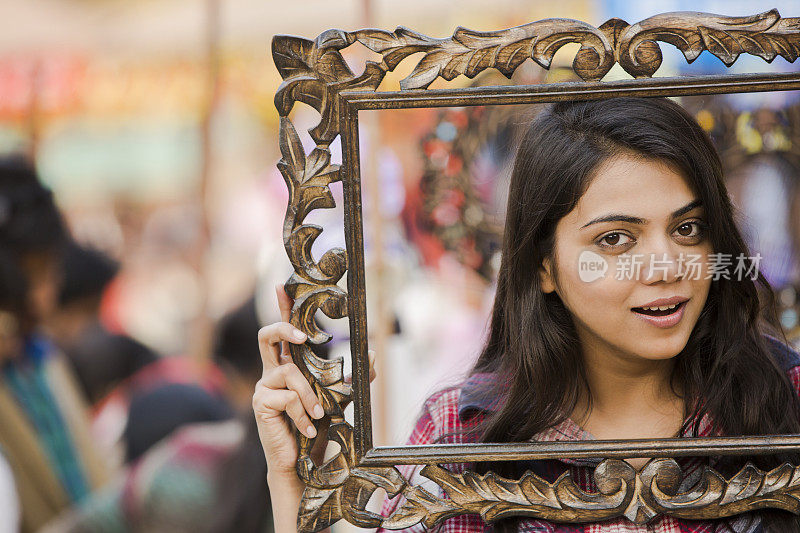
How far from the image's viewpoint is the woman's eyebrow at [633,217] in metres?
0.90

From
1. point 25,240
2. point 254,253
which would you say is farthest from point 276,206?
point 25,240

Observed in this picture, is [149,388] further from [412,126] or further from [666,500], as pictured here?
[666,500]

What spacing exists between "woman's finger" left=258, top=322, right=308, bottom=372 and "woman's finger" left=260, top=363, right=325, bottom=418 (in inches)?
0.9

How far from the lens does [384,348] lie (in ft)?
4.99

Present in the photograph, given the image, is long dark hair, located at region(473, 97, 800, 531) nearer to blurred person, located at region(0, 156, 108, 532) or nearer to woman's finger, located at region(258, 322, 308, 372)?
woman's finger, located at region(258, 322, 308, 372)

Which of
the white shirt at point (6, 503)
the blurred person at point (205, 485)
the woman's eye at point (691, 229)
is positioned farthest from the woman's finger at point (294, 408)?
the white shirt at point (6, 503)

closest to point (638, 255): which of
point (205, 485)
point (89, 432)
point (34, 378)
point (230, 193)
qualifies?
point (205, 485)

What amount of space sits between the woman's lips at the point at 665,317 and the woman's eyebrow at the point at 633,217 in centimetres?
9

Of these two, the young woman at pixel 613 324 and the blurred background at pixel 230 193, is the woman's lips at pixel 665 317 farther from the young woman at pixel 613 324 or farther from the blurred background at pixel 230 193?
the blurred background at pixel 230 193

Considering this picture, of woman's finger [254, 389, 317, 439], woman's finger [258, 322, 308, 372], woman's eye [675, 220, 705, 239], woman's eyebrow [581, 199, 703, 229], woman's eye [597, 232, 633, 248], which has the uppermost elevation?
woman's eyebrow [581, 199, 703, 229]

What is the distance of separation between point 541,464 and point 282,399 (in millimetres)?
296

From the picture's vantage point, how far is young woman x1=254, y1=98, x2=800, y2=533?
35.9 inches

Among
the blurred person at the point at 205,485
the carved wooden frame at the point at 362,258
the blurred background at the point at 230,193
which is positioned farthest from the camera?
the blurred person at the point at 205,485

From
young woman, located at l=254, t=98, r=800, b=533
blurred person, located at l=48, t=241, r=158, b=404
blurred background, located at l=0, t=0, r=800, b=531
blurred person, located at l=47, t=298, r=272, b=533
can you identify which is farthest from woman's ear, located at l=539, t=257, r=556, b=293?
blurred person, located at l=48, t=241, r=158, b=404
